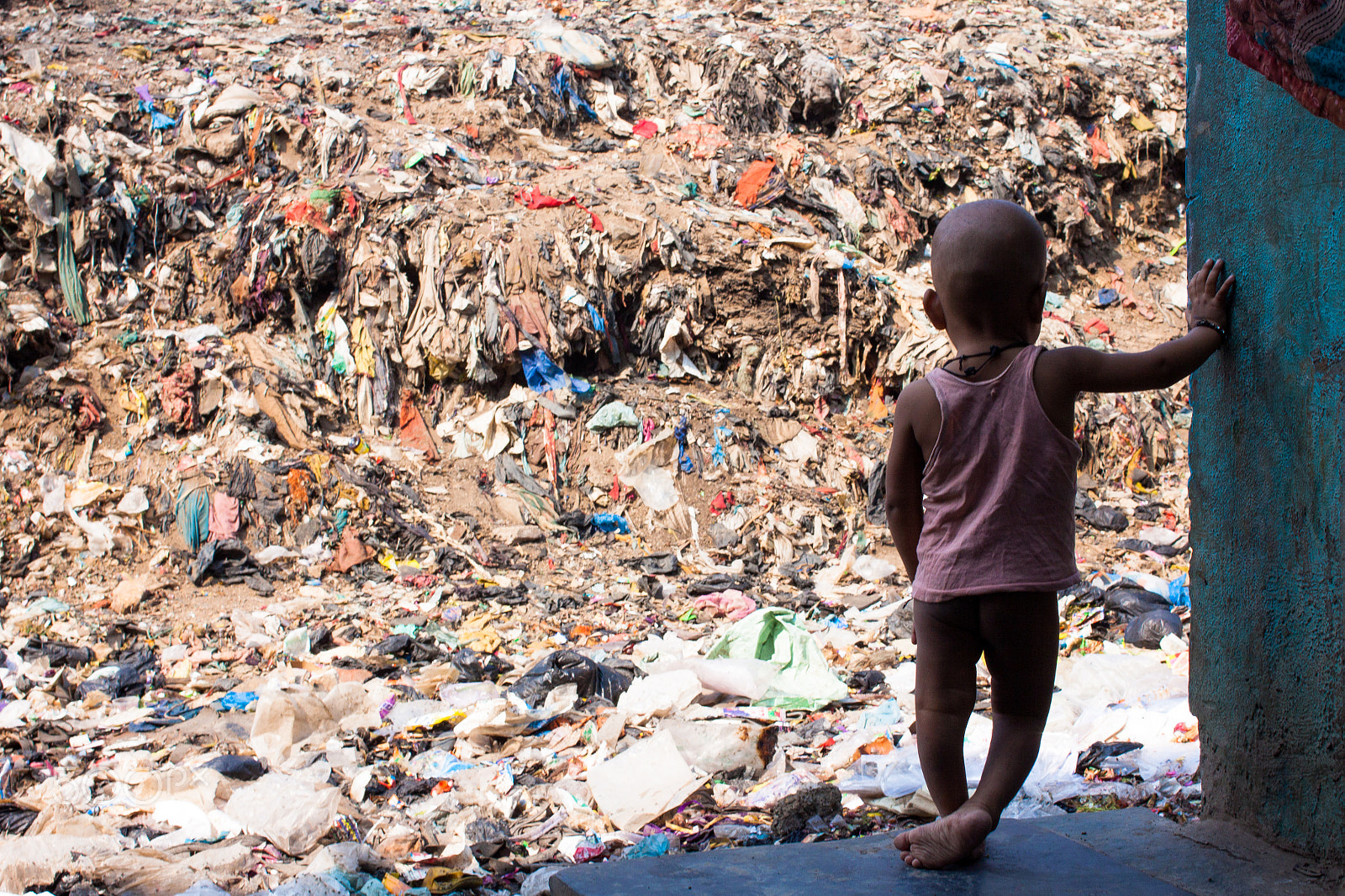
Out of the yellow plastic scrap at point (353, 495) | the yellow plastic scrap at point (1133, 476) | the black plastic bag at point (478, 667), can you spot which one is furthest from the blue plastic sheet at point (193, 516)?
the yellow plastic scrap at point (1133, 476)

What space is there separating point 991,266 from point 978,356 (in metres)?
0.15

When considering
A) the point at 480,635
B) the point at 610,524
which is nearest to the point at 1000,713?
the point at 480,635

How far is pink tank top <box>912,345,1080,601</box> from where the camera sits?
150 cm

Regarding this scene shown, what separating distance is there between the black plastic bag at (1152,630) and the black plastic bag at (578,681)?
2.23m

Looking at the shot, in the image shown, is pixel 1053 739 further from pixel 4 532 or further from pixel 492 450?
pixel 4 532

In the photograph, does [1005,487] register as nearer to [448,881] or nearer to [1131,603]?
[448,881]

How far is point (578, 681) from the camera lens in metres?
3.98

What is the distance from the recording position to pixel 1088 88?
1042cm

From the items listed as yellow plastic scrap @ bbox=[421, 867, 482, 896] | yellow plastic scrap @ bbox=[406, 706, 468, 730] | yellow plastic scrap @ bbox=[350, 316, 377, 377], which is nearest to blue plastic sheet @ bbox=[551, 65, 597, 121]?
yellow plastic scrap @ bbox=[350, 316, 377, 377]

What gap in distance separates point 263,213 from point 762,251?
4.21 m

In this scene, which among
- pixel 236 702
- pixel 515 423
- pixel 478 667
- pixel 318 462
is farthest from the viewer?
pixel 515 423

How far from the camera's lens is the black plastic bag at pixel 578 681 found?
3.93m

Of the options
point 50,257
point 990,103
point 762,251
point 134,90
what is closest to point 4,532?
point 50,257

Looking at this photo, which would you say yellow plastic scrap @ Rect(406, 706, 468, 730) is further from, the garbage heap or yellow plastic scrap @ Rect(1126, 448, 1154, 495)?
yellow plastic scrap @ Rect(1126, 448, 1154, 495)
